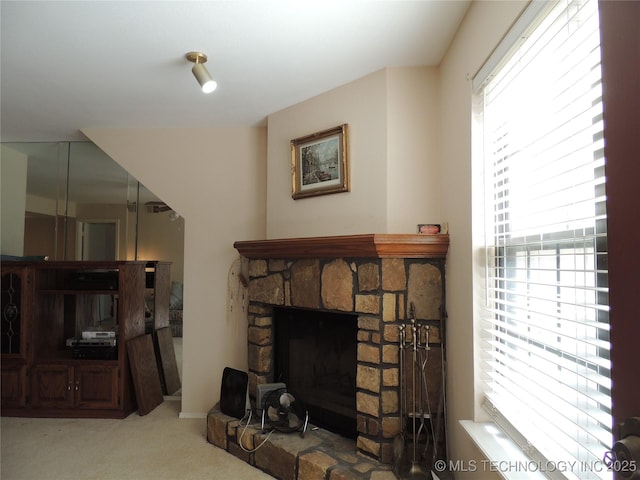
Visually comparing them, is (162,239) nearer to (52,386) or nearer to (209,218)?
(209,218)

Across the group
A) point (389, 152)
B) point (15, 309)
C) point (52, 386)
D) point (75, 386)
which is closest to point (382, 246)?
point (389, 152)

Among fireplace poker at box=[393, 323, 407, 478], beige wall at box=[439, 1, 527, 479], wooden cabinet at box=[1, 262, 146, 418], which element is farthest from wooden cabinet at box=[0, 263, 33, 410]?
beige wall at box=[439, 1, 527, 479]

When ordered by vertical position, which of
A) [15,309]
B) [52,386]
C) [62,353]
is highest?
[15,309]

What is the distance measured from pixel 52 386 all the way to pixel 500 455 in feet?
11.6

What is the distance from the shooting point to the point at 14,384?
127 inches

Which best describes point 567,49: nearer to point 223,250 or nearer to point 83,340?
point 223,250

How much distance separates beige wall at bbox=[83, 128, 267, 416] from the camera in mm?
3223

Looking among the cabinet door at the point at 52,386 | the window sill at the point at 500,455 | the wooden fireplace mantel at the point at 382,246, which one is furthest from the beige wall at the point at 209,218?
the window sill at the point at 500,455

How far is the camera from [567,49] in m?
1.06

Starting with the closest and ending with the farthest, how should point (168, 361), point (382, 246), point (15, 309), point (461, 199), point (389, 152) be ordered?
point (461, 199), point (382, 246), point (389, 152), point (15, 309), point (168, 361)

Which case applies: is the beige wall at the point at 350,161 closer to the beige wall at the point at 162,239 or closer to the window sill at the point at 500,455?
the beige wall at the point at 162,239

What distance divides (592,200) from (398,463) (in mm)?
1610

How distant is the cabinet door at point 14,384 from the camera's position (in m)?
3.22

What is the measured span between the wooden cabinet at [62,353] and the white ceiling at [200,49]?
1.40 meters
